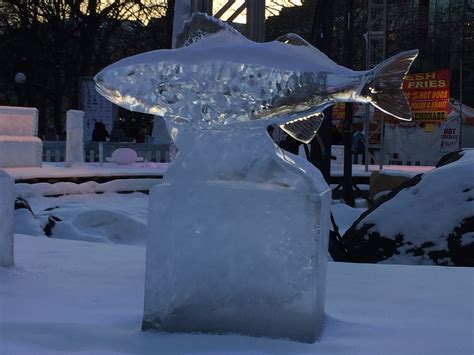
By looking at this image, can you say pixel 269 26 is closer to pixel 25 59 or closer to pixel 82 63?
pixel 82 63

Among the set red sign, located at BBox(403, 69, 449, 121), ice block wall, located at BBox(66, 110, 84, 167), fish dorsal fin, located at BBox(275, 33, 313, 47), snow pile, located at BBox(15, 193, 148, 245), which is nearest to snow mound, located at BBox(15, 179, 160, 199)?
snow pile, located at BBox(15, 193, 148, 245)

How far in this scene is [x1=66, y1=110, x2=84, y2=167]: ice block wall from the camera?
12.6 meters

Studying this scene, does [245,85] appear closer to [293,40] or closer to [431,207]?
[293,40]

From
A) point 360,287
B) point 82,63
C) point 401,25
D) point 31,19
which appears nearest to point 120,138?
point 82,63

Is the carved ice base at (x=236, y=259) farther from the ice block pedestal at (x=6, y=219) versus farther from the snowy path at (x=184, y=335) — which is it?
the ice block pedestal at (x=6, y=219)

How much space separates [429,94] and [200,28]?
1413 centimetres

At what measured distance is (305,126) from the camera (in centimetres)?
299

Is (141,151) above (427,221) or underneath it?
above

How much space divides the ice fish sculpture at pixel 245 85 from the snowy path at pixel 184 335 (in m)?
0.94

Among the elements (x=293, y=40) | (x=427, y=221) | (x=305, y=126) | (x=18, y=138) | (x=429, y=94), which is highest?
(x=429, y=94)

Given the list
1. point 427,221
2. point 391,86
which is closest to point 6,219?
point 391,86

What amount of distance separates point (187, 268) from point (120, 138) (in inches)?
728

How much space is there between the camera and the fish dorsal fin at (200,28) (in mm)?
3098

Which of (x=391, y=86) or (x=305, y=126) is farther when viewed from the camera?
(x=305, y=126)
